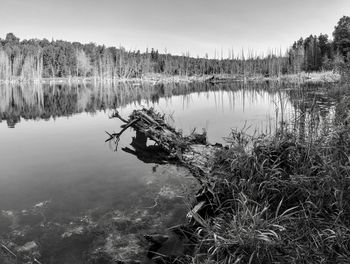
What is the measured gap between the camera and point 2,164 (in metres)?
11.8

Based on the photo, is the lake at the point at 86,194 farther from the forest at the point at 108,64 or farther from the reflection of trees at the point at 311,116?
the forest at the point at 108,64

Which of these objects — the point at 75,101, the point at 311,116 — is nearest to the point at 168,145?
the point at 311,116

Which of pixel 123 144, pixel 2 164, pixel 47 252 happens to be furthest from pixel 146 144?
pixel 47 252

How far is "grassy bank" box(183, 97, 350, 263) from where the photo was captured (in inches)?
167

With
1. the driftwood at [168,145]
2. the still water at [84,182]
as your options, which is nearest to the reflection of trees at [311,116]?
the still water at [84,182]

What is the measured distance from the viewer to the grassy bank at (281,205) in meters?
4.23

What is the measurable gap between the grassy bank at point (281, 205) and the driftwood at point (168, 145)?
192 centimetres

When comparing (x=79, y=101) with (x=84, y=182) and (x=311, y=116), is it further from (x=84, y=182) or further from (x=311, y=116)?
(x=311, y=116)

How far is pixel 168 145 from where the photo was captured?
1208cm

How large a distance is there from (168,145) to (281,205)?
22.4ft

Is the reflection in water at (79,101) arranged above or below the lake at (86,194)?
above

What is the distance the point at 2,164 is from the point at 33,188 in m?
3.61

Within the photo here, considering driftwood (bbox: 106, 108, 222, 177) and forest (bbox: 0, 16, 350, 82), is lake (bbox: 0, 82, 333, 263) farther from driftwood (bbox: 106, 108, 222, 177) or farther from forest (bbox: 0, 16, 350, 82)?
forest (bbox: 0, 16, 350, 82)

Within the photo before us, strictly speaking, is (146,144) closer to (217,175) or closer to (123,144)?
(123,144)
